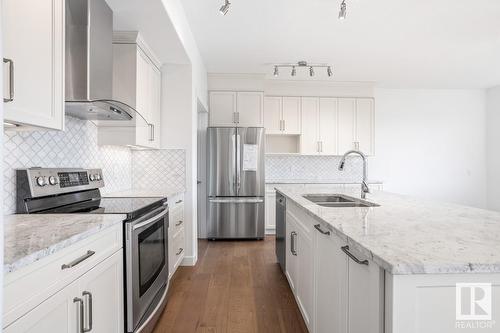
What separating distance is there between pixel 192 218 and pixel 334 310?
222 centimetres

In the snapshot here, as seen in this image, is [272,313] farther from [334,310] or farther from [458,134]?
[458,134]

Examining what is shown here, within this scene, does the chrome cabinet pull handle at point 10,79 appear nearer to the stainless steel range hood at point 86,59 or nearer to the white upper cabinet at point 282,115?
the stainless steel range hood at point 86,59

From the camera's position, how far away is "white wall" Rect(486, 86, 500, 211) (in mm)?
5266

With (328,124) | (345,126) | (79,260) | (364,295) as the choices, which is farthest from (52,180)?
(345,126)

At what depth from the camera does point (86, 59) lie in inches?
70.2

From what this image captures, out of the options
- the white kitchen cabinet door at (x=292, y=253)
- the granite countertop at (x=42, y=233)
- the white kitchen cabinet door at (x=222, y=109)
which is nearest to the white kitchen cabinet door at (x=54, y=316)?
the granite countertop at (x=42, y=233)

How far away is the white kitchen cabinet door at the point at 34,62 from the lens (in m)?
1.14

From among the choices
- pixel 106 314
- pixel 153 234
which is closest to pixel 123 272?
pixel 106 314

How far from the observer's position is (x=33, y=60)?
4.12ft

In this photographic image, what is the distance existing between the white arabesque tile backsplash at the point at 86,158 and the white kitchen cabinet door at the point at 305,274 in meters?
1.69

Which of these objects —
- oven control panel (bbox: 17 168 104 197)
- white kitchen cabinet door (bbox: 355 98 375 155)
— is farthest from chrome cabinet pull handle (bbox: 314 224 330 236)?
white kitchen cabinet door (bbox: 355 98 375 155)

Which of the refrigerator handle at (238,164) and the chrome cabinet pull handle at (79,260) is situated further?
the refrigerator handle at (238,164)

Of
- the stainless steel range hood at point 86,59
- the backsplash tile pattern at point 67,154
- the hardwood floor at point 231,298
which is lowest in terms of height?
the hardwood floor at point 231,298

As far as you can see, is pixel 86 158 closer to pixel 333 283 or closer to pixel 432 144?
pixel 333 283
